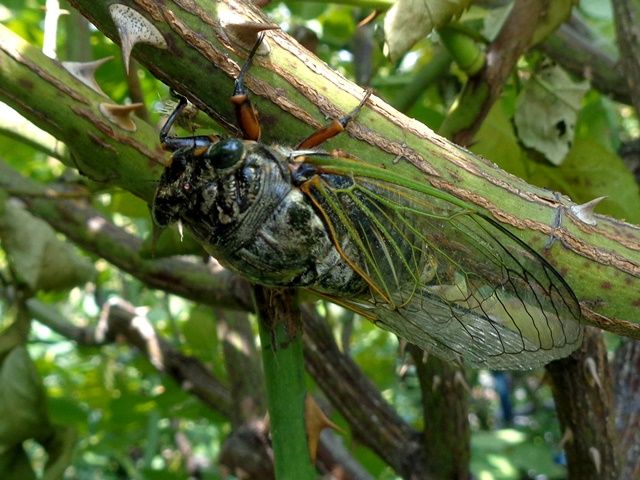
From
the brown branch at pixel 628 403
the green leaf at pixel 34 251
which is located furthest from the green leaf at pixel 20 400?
the brown branch at pixel 628 403

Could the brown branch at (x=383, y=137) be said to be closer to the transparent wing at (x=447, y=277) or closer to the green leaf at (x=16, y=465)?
the transparent wing at (x=447, y=277)

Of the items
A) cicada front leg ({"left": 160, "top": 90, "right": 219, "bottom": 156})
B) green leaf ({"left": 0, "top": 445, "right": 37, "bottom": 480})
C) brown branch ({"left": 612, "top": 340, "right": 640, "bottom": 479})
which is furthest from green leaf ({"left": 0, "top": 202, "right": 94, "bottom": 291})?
brown branch ({"left": 612, "top": 340, "right": 640, "bottom": 479})

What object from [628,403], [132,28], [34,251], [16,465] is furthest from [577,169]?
[16,465]

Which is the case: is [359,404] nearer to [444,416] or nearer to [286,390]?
[444,416]

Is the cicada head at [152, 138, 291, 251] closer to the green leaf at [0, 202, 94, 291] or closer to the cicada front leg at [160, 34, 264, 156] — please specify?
the cicada front leg at [160, 34, 264, 156]

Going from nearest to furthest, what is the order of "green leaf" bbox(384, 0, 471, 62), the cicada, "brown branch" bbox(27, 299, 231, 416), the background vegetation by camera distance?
the cicada
"green leaf" bbox(384, 0, 471, 62)
the background vegetation
"brown branch" bbox(27, 299, 231, 416)

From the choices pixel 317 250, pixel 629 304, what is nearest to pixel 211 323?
pixel 317 250
